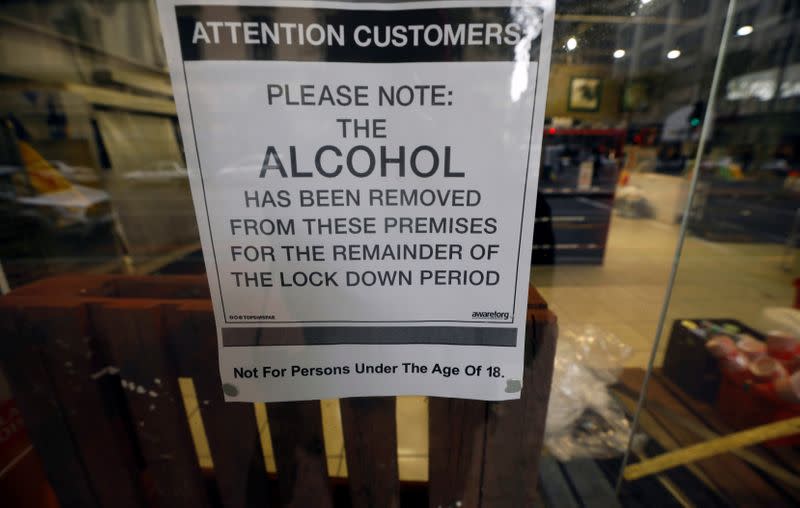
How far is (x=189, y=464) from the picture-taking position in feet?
3.02

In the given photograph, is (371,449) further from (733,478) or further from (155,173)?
(155,173)

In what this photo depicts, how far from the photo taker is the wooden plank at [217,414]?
2.63 ft

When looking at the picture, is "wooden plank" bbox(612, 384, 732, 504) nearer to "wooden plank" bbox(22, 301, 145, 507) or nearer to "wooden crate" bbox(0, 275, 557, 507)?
"wooden crate" bbox(0, 275, 557, 507)

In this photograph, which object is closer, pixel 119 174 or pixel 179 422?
pixel 179 422

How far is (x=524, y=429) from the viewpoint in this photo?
2.80 ft

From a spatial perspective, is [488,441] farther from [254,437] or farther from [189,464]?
[189,464]

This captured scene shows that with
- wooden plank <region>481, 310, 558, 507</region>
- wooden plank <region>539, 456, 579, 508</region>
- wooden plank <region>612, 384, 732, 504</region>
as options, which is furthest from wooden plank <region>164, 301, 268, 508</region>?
wooden plank <region>612, 384, 732, 504</region>

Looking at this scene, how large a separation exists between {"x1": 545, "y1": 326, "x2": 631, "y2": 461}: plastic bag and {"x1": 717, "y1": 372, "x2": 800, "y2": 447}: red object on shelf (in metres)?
0.59

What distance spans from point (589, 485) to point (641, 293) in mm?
3629

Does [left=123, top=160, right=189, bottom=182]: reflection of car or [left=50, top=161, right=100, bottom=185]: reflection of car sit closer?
[left=50, top=161, right=100, bottom=185]: reflection of car

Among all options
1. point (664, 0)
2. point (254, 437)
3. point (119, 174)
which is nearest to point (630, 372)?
point (664, 0)

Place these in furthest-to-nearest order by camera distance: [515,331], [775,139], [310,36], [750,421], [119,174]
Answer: [775,139], [119,174], [750,421], [515,331], [310,36]

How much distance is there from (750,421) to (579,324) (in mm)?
1316

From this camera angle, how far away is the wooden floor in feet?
4.31
